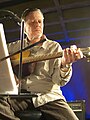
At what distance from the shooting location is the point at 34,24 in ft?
6.59

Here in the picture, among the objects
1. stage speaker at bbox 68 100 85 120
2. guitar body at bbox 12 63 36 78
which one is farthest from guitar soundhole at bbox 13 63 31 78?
stage speaker at bbox 68 100 85 120

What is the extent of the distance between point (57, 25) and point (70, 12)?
488 millimetres

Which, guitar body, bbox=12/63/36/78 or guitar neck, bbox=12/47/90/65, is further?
guitar body, bbox=12/63/36/78

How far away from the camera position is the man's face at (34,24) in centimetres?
200

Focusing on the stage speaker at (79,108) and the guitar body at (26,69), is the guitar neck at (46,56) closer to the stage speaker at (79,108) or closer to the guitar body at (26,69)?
the guitar body at (26,69)

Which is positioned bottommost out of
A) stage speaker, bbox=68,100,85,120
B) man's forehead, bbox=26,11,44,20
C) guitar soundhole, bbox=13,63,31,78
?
stage speaker, bbox=68,100,85,120

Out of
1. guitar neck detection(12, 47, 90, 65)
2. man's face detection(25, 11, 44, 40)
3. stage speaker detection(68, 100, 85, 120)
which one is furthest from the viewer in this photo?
stage speaker detection(68, 100, 85, 120)

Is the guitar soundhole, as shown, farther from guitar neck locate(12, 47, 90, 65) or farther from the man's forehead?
the man's forehead

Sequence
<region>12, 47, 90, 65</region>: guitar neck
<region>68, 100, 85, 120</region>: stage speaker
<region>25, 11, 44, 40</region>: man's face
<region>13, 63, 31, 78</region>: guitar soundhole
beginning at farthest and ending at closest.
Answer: <region>68, 100, 85, 120</region>: stage speaker
<region>25, 11, 44, 40</region>: man's face
<region>13, 63, 31, 78</region>: guitar soundhole
<region>12, 47, 90, 65</region>: guitar neck

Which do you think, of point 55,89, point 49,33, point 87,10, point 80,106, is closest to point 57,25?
point 49,33

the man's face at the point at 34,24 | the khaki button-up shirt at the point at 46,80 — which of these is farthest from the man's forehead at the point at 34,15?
the khaki button-up shirt at the point at 46,80

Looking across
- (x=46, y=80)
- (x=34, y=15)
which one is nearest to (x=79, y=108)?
(x=46, y=80)

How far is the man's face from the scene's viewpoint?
2.00 m

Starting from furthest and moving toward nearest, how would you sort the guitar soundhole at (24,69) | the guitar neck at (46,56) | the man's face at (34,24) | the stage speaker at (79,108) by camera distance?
the stage speaker at (79,108), the man's face at (34,24), the guitar soundhole at (24,69), the guitar neck at (46,56)
